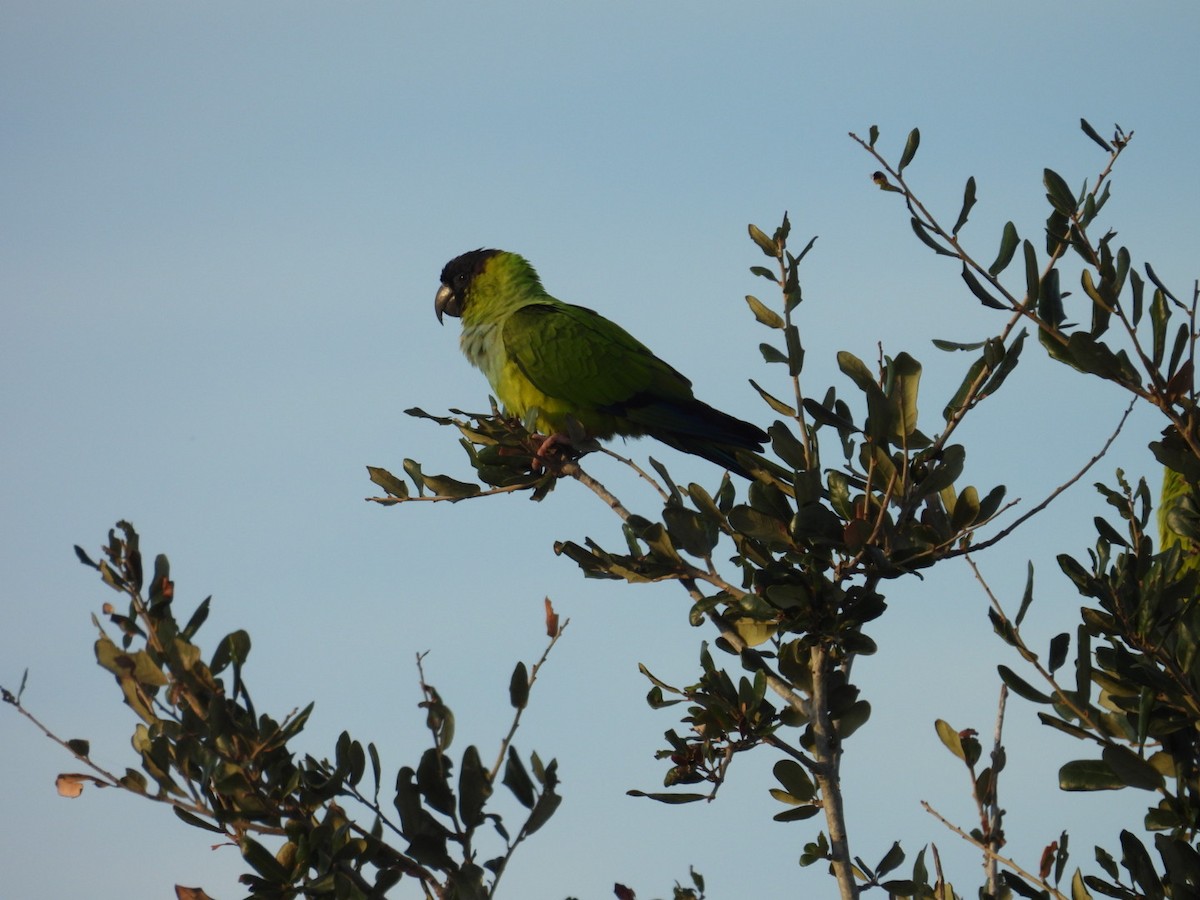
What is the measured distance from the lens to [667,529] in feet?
10.4

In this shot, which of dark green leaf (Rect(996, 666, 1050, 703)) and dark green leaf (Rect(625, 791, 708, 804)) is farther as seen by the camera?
dark green leaf (Rect(625, 791, 708, 804))

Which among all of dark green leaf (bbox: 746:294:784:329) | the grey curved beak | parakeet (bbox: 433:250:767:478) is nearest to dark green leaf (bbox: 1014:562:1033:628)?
dark green leaf (bbox: 746:294:784:329)

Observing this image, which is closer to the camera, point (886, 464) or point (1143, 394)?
point (1143, 394)

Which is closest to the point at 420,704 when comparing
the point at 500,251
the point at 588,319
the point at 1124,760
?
the point at 1124,760

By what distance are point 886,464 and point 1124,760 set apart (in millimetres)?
827

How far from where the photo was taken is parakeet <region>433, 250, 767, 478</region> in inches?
237

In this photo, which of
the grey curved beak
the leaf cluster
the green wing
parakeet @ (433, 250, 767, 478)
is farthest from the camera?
the grey curved beak

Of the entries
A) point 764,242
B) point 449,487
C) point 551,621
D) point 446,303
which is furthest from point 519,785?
point 446,303

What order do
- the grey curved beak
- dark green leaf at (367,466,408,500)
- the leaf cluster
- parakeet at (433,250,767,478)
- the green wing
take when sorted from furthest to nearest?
the grey curved beak, the green wing, parakeet at (433,250,767,478), dark green leaf at (367,466,408,500), the leaf cluster

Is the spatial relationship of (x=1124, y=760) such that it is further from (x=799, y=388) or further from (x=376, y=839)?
(x=376, y=839)

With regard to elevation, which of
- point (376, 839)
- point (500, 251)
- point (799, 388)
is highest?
A: point (500, 251)

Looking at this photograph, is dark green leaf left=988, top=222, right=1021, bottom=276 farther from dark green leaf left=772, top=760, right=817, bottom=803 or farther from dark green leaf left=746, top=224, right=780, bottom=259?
dark green leaf left=772, top=760, right=817, bottom=803

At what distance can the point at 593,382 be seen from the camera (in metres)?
6.32

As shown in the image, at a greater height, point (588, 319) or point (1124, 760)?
point (588, 319)
